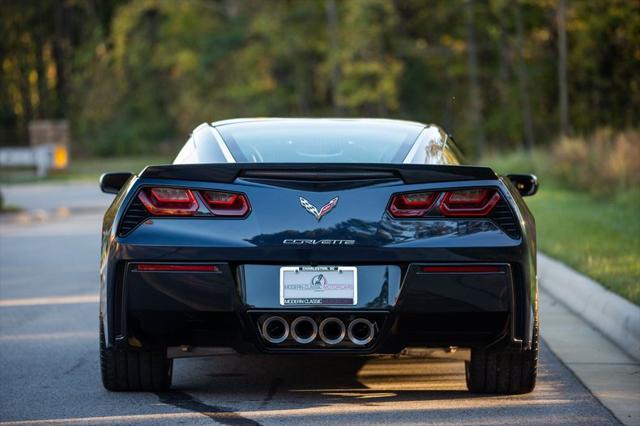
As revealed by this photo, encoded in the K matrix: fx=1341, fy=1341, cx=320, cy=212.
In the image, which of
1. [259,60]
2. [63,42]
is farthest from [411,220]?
[63,42]

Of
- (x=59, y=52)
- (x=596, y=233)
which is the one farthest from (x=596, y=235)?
(x=59, y=52)

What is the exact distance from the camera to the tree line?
52094 millimetres

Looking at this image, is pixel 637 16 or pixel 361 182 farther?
pixel 637 16

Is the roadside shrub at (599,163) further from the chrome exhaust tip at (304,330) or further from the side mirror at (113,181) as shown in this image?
the chrome exhaust tip at (304,330)

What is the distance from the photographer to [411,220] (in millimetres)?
5758

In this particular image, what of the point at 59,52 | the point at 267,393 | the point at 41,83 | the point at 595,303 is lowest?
the point at 41,83

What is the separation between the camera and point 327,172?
19.1ft

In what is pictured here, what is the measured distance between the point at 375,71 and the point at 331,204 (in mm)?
48642

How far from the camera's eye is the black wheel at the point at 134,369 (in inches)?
244

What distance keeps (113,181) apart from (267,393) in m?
1.50

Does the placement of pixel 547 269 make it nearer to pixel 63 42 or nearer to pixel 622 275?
pixel 622 275

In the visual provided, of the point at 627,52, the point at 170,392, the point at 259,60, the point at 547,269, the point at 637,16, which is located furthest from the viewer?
the point at 259,60

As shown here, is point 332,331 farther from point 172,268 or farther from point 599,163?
point 599,163

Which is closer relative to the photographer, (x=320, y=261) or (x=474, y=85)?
(x=320, y=261)
